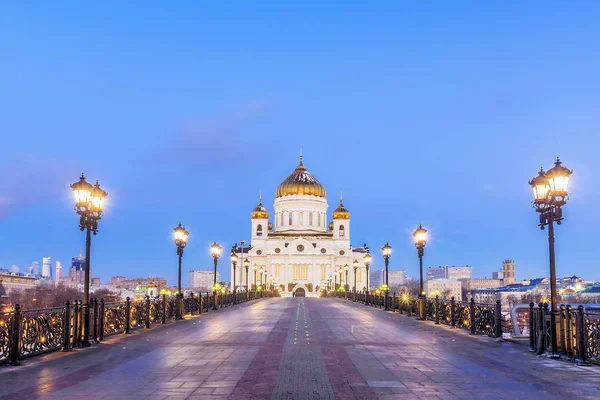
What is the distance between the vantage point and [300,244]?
122812 mm

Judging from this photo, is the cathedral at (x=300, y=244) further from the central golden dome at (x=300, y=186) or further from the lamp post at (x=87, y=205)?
the lamp post at (x=87, y=205)

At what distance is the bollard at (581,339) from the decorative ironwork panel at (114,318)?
542 inches

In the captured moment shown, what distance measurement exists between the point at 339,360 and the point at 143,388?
4.99 m

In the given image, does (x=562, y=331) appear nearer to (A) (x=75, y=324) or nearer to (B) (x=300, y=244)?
(A) (x=75, y=324)

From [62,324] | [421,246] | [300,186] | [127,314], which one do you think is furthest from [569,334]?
[300,186]


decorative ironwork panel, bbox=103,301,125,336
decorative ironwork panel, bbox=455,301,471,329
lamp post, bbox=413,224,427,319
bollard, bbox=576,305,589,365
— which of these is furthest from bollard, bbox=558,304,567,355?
lamp post, bbox=413,224,427,319

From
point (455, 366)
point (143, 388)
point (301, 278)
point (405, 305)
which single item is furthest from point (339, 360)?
point (301, 278)

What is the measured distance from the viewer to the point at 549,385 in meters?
10.8

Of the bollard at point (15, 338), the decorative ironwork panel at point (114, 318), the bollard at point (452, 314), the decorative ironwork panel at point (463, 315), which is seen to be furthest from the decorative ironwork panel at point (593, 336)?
the decorative ironwork panel at point (114, 318)

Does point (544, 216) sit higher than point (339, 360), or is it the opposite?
point (544, 216)

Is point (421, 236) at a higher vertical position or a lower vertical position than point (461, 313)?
higher

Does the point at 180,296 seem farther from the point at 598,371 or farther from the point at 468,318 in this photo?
the point at 598,371

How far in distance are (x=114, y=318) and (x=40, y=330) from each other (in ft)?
18.2

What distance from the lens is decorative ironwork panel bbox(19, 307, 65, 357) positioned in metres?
14.0
